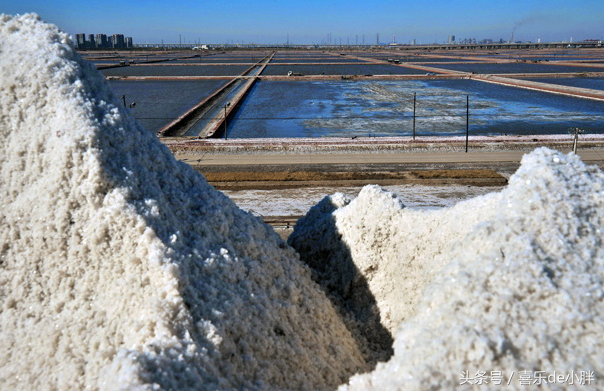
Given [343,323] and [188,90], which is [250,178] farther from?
[188,90]

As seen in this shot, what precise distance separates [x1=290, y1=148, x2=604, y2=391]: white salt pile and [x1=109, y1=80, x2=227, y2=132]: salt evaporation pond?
817 inches

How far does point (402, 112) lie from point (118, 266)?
85.2ft

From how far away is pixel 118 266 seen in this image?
11.3ft

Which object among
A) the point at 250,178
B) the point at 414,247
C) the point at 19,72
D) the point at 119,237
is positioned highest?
the point at 19,72

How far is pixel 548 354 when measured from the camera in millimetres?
2697

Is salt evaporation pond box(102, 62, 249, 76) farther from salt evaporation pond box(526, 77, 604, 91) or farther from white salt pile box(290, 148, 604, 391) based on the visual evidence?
white salt pile box(290, 148, 604, 391)

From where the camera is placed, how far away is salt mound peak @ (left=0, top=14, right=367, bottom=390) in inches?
123

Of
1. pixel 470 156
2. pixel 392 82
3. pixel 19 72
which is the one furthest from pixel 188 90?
pixel 19 72

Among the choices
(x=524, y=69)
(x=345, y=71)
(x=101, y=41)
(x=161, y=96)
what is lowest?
(x=161, y=96)

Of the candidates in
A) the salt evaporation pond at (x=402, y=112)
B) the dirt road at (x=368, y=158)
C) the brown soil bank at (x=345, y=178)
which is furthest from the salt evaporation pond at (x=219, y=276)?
the salt evaporation pond at (x=402, y=112)

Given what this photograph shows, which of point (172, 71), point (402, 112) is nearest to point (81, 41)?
point (172, 71)

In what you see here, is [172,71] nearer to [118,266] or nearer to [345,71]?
[345,71]

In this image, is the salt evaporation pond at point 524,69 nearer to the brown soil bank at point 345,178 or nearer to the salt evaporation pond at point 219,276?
the brown soil bank at point 345,178

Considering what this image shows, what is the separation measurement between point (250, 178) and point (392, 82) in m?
33.6
